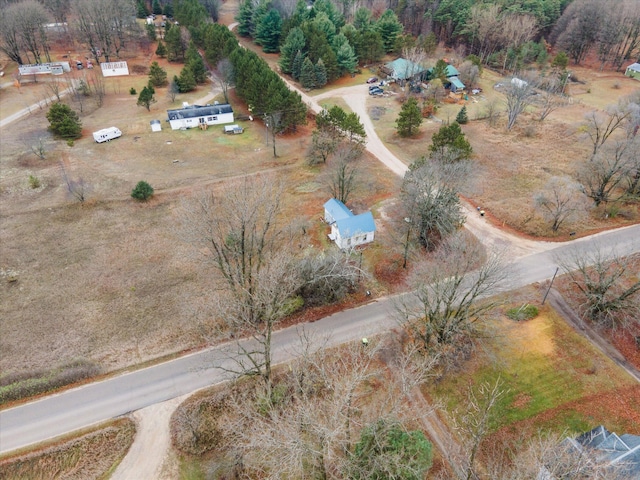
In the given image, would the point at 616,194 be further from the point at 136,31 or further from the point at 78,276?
the point at 136,31

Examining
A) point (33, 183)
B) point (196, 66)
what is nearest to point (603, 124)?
point (196, 66)

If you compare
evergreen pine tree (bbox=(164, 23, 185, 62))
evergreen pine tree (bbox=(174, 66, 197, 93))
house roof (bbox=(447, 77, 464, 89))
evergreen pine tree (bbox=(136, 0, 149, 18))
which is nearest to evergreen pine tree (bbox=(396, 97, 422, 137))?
house roof (bbox=(447, 77, 464, 89))

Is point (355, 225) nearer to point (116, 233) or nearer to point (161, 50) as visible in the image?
point (116, 233)

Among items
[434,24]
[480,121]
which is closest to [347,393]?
[480,121]

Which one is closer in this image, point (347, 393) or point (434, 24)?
point (347, 393)

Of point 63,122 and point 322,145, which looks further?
point 63,122

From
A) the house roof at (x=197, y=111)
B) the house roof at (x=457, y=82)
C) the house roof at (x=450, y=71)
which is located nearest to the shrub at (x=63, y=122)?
the house roof at (x=197, y=111)

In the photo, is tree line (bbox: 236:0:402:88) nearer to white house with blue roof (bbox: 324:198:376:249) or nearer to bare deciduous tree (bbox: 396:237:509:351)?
white house with blue roof (bbox: 324:198:376:249)
